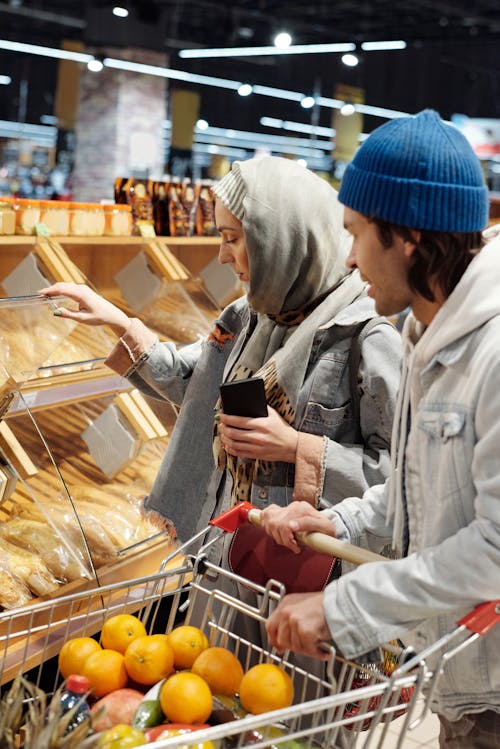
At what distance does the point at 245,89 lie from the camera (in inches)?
754

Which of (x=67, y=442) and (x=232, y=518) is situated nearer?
(x=232, y=518)

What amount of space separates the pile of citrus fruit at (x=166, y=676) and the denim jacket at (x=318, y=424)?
60 centimetres

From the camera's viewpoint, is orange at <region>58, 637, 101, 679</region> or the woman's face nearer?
orange at <region>58, 637, 101, 679</region>

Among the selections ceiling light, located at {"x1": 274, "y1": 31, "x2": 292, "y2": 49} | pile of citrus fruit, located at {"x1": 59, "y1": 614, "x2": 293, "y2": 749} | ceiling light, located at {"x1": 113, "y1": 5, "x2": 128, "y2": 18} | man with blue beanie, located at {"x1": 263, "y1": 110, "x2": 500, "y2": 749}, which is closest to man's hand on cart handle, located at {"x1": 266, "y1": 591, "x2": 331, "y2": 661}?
man with blue beanie, located at {"x1": 263, "y1": 110, "x2": 500, "y2": 749}

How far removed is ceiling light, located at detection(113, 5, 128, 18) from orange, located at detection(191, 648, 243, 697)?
13.7m

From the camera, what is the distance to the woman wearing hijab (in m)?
2.02

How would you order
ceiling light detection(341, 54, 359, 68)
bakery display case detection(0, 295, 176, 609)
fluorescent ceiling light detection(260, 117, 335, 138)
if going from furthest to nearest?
1. fluorescent ceiling light detection(260, 117, 335, 138)
2. ceiling light detection(341, 54, 359, 68)
3. bakery display case detection(0, 295, 176, 609)

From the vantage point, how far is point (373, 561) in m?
1.43

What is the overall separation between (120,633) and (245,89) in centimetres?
1886

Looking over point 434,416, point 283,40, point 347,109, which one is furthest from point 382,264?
point 347,109

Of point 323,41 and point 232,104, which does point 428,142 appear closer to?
point 323,41

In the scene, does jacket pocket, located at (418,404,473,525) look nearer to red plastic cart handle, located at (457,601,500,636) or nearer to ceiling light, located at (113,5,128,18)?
red plastic cart handle, located at (457,601,500,636)

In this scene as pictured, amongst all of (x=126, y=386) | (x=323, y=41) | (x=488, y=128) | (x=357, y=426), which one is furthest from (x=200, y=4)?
(x=357, y=426)

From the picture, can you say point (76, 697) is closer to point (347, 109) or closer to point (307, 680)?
point (307, 680)
